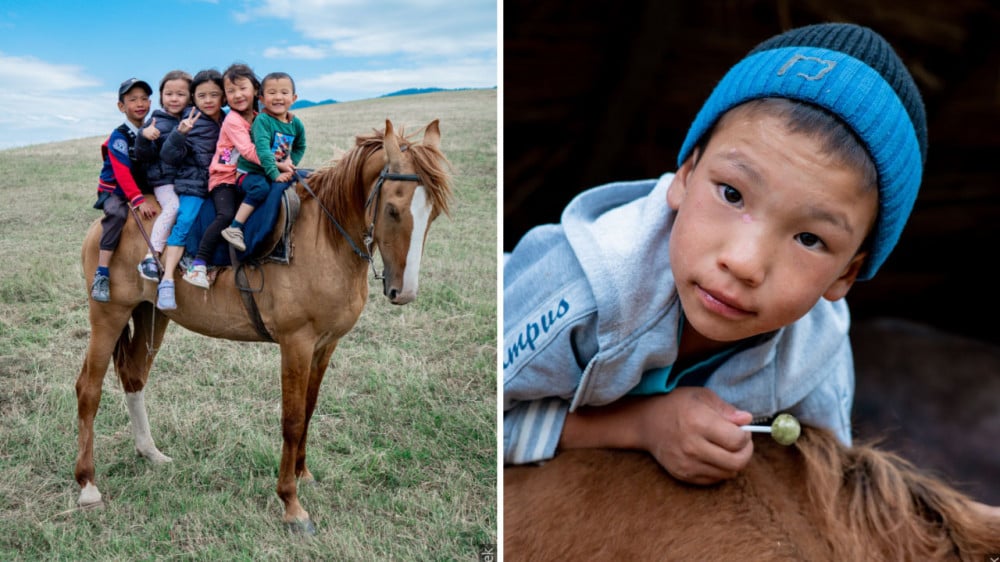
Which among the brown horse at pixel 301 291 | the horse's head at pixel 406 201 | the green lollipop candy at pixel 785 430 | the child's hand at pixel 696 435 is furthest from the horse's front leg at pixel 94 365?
the green lollipop candy at pixel 785 430

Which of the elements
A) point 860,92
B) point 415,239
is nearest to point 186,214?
point 415,239

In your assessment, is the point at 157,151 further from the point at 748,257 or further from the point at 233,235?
the point at 748,257

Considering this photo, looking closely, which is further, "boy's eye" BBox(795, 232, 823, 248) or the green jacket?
the green jacket

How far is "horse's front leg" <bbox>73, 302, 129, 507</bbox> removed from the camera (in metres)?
1.08

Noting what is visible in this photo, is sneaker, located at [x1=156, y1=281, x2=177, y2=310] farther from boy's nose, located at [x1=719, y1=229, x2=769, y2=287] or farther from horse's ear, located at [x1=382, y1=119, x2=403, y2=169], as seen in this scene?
boy's nose, located at [x1=719, y1=229, x2=769, y2=287]

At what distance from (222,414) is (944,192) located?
4.44ft

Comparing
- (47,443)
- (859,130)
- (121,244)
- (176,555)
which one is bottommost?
(176,555)

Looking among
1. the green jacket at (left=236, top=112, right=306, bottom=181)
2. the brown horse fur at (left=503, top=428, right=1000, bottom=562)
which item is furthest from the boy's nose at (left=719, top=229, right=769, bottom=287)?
the green jacket at (left=236, top=112, right=306, bottom=181)

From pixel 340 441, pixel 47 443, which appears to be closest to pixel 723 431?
pixel 340 441

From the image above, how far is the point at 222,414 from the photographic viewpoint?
1130mm

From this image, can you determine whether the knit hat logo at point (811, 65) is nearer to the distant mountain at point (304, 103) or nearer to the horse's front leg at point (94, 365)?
the distant mountain at point (304, 103)

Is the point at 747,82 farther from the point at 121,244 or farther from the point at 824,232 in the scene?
the point at 121,244

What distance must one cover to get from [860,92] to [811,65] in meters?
0.05

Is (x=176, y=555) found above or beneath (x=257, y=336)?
beneath
